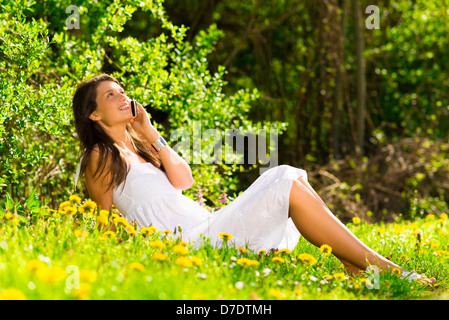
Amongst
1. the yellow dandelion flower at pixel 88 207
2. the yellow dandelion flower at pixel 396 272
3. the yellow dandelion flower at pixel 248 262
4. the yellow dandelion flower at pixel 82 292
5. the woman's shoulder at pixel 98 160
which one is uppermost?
the woman's shoulder at pixel 98 160

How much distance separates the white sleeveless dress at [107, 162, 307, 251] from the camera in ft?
10.2

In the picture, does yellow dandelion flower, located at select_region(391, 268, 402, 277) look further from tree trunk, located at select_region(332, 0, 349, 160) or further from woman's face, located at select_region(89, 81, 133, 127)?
tree trunk, located at select_region(332, 0, 349, 160)

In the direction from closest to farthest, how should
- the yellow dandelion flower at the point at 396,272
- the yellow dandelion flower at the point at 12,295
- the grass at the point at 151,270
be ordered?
the yellow dandelion flower at the point at 12,295 → the grass at the point at 151,270 → the yellow dandelion flower at the point at 396,272

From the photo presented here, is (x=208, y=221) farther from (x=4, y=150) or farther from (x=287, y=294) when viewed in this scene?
(x=4, y=150)

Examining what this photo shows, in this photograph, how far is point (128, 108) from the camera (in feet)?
12.0

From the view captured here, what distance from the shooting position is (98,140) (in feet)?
11.8

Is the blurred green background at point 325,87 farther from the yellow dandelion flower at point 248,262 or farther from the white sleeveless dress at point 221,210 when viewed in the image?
the yellow dandelion flower at point 248,262

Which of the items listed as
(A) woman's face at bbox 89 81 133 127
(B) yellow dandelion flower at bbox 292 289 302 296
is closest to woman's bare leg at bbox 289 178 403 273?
(B) yellow dandelion flower at bbox 292 289 302 296

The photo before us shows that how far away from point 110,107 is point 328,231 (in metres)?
1.51

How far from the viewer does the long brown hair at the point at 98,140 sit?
3.39m

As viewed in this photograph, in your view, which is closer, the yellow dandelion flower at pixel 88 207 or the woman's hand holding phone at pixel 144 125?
the yellow dandelion flower at pixel 88 207

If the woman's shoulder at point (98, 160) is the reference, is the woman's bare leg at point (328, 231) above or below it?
below

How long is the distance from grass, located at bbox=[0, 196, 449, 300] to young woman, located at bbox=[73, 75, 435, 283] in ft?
0.45

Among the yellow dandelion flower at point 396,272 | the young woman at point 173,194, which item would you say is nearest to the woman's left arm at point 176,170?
the young woman at point 173,194
